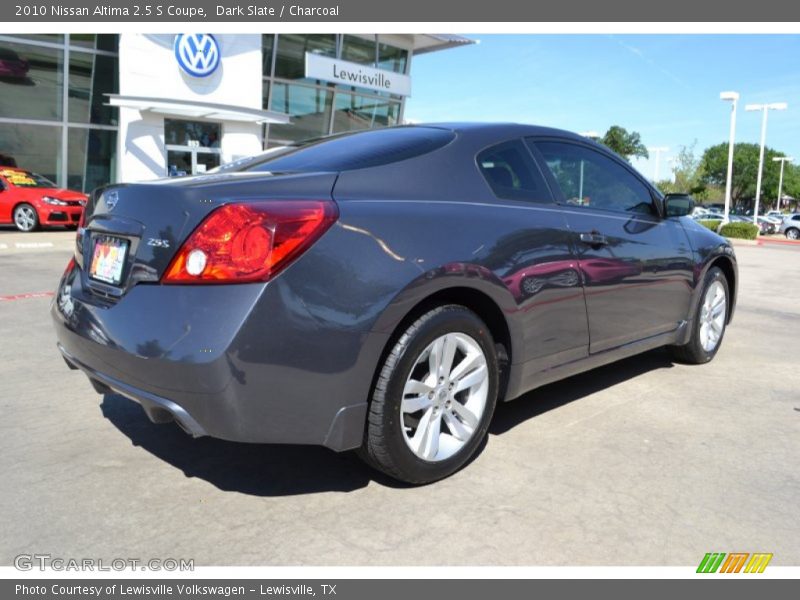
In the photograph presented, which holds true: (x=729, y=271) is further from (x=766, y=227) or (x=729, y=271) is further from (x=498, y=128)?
(x=766, y=227)

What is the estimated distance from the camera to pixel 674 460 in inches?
126

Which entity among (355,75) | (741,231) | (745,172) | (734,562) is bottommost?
(734,562)

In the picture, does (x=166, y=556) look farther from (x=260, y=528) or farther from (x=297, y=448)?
(x=297, y=448)

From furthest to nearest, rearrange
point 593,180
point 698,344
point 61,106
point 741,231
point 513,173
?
point 741,231
point 61,106
point 698,344
point 593,180
point 513,173

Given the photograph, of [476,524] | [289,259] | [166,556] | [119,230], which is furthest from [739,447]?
[119,230]

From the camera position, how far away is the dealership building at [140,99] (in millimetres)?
19344

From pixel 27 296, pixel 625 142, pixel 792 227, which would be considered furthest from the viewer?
pixel 625 142

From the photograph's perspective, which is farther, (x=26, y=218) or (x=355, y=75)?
(x=355, y=75)

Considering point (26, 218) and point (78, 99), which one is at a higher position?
point (78, 99)

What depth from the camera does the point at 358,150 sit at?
3094 mm

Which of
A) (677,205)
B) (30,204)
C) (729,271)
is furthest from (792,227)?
(677,205)

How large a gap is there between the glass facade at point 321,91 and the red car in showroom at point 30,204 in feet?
28.9

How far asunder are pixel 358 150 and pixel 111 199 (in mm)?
1092
